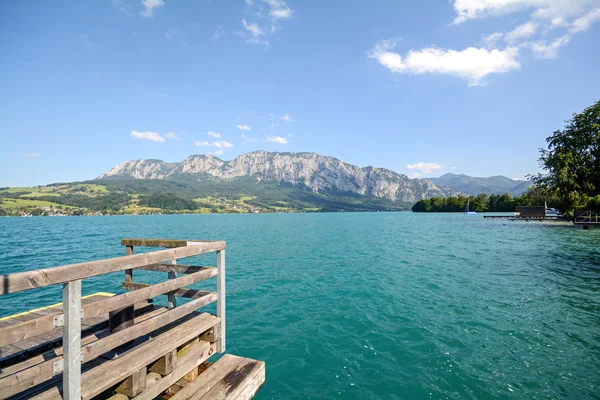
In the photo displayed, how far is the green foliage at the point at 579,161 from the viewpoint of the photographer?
60.7 metres

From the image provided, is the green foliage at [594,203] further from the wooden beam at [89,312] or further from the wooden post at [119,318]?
the wooden post at [119,318]

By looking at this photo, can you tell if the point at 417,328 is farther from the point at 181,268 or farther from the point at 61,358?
the point at 61,358

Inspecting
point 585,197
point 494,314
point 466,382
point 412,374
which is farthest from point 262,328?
point 585,197

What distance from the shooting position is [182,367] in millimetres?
6031

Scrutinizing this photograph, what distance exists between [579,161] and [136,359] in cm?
8728

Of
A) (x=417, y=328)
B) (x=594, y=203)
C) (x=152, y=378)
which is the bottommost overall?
(x=417, y=328)

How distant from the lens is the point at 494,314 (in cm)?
1330

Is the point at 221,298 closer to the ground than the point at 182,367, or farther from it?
farther from it

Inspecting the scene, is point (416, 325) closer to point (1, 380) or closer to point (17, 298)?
point (1, 380)

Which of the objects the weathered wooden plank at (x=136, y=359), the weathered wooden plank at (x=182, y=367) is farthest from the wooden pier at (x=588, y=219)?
the weathered wooden plank at (x=136, y=359)

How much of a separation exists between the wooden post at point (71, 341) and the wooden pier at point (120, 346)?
1 cm

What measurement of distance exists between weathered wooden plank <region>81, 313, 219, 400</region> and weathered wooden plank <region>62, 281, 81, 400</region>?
0.88 ft

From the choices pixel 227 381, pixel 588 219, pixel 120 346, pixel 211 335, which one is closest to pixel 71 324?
pixel 120 346

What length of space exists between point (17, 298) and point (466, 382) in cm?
2386
